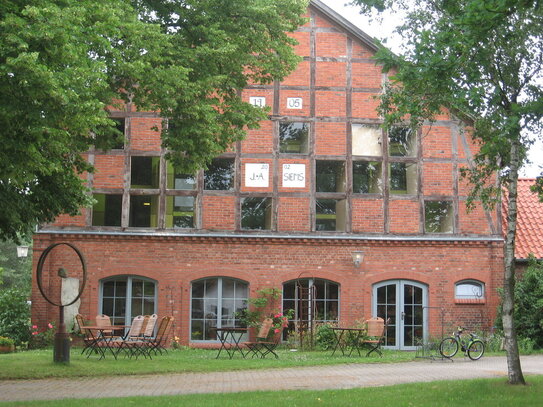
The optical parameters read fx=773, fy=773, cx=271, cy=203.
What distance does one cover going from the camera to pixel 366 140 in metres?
20.8

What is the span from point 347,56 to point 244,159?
402cm

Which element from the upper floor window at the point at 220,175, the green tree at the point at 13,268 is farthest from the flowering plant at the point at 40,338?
the green tree at the point at 13,268

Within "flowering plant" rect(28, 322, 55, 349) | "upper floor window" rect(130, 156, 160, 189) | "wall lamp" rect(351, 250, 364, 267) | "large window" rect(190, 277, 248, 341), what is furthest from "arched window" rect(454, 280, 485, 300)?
"flowering plant" rect(28, 322, 55, 349)

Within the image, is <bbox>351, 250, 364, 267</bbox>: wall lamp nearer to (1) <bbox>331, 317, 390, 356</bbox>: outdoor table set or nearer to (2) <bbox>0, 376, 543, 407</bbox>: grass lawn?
(1) <bbox>331, 317, 390, 356</bbox>: outdoor table set

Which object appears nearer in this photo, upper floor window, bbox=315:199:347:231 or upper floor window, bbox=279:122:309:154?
upper floor window, bbox=315:199:347:231

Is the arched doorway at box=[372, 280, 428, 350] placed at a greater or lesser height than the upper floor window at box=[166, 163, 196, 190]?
lesser

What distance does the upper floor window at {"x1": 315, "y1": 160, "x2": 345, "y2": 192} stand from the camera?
20.6 meters

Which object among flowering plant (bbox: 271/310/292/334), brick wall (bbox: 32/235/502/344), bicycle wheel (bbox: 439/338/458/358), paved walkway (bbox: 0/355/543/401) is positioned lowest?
paved walkway (bbox: 0/355/543/401)

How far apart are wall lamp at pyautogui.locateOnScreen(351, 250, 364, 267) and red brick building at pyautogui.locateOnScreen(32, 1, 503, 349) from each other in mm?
143

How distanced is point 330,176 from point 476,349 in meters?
6.12

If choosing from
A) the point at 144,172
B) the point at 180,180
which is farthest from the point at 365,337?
the point at 144,172

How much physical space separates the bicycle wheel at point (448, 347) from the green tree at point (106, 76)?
20.4 feet

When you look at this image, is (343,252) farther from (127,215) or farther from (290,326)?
(127,215)

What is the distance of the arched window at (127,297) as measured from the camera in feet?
66.0
